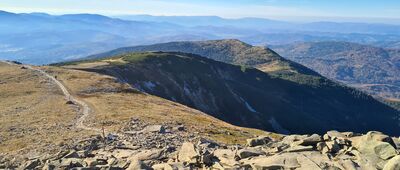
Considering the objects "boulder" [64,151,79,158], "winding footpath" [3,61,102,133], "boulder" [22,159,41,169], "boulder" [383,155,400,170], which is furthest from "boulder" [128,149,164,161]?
"boulder" [383,155,400,170]

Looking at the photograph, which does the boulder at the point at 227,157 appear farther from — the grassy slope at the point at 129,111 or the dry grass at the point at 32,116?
the dry grass at the point at 32,116

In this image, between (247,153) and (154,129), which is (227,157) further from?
(154,129)

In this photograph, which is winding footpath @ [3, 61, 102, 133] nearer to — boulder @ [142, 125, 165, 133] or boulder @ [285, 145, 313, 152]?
boulder @ [142, 125, 165, 133]

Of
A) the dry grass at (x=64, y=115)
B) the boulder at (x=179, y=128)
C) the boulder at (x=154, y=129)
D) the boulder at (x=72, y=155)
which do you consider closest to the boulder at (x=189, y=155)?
the boulder at (x=72, y=155)

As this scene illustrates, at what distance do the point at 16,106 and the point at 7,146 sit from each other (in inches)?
1096

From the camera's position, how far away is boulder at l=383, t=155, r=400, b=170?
3309cm

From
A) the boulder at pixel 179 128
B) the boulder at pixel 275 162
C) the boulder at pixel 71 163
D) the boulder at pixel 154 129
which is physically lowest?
the boulder at pixel 179 128

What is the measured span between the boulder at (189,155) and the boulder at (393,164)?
1560 centimetres

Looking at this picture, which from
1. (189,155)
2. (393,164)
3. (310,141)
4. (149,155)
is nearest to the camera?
(393,164)

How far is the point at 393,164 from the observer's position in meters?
33.3

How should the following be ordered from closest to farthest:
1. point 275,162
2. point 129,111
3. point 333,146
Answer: point 275,162 → point 333,146 → point 129,111

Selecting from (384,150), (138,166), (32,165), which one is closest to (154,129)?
(32,165)

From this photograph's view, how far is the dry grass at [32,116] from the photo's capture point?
53.1m

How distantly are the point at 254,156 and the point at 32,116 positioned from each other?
43.2 m
